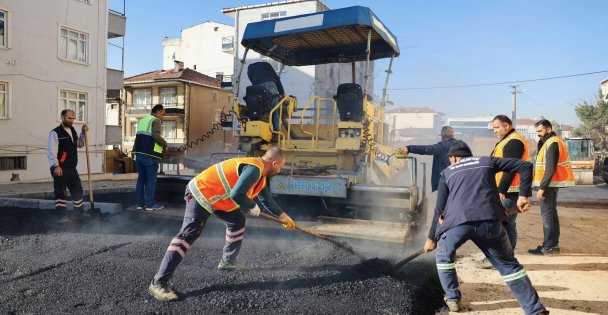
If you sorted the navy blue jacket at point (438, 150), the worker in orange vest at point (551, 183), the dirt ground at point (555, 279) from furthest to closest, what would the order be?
the navy blue jacket at point (438, 150) → the worker in orange vest at point (551, 183) → the dirt ground at point (555, 279)

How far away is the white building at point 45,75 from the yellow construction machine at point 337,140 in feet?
33.7

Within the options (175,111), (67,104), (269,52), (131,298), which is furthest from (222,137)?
(131,298)

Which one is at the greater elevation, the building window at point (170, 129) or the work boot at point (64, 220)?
the building window at point (170, 129)

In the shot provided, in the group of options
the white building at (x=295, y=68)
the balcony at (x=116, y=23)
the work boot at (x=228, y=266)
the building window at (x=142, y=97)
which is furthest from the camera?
the building window at (x=142, y=97)

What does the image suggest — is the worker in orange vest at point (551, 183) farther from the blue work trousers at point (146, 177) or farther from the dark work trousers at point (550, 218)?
the blue work trousers at point (146, 177)

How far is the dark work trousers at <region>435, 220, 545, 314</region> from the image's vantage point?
8.78ft

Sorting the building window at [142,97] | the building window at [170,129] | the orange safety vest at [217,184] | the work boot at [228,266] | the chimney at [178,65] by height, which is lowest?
the work boot at [228,266]

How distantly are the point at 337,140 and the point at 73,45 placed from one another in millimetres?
13301

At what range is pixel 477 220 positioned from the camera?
9.04 feet

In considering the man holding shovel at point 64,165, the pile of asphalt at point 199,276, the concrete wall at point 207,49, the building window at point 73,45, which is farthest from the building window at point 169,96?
the pile of asphalt at point 199,276

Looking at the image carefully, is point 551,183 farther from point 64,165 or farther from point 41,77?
point 41,77

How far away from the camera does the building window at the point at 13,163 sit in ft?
41.7

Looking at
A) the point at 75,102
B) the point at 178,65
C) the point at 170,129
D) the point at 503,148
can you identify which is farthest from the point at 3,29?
the point at 178,65

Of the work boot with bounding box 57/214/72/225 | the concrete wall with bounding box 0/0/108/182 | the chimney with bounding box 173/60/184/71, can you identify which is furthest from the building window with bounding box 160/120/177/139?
the work boot with bounding box 57/214/72/225
